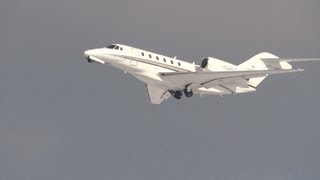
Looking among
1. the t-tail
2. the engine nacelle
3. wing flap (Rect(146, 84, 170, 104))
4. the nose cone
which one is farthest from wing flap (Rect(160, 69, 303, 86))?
the nose cone

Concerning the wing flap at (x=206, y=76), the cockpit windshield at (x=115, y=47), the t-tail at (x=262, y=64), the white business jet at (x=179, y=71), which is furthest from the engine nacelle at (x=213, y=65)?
the cockpit windshield at (x=115, y=47)

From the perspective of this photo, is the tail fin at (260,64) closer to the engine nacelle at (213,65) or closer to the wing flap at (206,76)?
the engine nacelle at (213,65)

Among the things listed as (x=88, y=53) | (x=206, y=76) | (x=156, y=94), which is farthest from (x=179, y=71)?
(x=88, y=53)

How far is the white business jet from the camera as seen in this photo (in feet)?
139

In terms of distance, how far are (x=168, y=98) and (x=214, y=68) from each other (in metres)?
4.92

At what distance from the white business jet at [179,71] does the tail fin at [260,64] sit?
0.06 metres

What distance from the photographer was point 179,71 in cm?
4403

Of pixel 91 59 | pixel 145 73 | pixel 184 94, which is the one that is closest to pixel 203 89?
pixel 184 94

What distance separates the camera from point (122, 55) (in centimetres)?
4247

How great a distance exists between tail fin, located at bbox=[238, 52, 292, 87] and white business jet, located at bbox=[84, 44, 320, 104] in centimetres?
6

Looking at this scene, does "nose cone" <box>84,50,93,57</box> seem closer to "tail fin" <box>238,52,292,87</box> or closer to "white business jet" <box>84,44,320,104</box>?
"white business jet" <box>84,44,320,104</box>

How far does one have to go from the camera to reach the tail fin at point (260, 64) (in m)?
46.6

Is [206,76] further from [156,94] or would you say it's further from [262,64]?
[262,64]

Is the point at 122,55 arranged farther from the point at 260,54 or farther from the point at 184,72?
the point at 260,54
